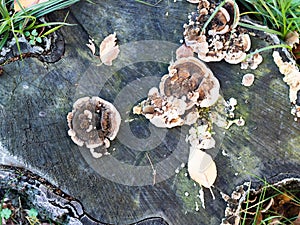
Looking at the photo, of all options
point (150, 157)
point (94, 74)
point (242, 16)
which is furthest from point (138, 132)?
point (242, 16)

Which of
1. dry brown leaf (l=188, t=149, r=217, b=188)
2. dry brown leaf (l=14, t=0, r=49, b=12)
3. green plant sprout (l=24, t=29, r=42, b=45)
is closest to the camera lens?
dry brown leaf (l=188, t=149, r=217, b=188)

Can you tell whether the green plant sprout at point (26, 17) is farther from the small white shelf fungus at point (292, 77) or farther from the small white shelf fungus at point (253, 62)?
the small white shelf fungus at point (292, 77)

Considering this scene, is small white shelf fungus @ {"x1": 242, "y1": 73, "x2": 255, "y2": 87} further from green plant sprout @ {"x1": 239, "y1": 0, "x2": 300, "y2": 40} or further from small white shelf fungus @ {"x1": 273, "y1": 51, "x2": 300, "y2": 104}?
green plant sprout @ {"x1": 239, "y1": 0, "x2": 300, "y2": 40}

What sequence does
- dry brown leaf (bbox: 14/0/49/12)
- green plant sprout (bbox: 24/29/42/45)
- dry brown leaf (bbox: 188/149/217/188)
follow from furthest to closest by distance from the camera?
dry brown leaf (bbox: 14/0/49/12) < green plant sprout (bbox: 24/29/42/45) < dry brown leaf (bbox: 188/149/217/188)

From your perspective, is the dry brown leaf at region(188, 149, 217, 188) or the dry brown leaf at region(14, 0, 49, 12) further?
the dry brown leaf at region(14, 0, 49, 12)

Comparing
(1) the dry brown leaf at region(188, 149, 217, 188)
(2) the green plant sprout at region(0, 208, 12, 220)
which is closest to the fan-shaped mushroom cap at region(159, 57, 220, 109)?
(1) the dry brown leaf at region(188, 149, 217, 188)

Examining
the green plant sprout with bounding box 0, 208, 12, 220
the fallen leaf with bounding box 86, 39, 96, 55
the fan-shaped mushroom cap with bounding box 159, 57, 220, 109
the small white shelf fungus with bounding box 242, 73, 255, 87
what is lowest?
the green plant sprout with bounding box 0, 208, 12, 220
